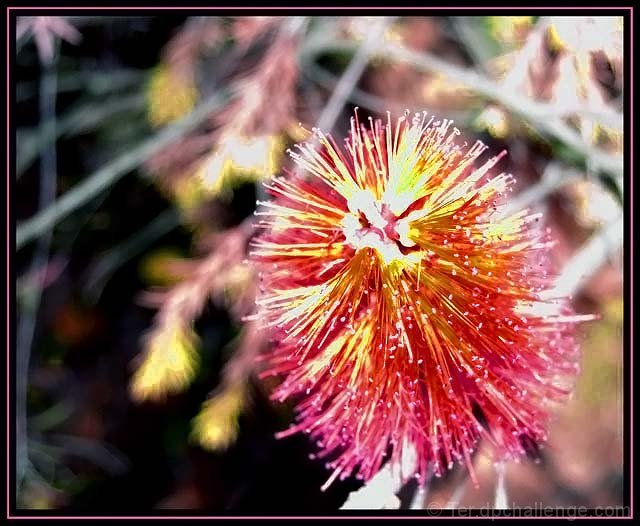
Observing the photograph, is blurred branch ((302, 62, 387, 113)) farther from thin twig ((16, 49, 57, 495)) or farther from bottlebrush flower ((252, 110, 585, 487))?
bottlebrush flower ((252, 110, 585, 487))

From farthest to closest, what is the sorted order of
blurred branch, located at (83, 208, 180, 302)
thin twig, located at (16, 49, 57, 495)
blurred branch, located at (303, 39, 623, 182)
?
blurred branch, located at (83, 208, 180, 302) < thin twig, located at (16, 49, 57, 495) < blurred branch, located at (303, 39, 623, 182)

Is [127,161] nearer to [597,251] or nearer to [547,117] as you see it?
[547,117]

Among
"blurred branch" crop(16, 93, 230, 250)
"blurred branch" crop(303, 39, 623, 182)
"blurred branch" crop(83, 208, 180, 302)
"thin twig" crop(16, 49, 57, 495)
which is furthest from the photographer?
"blurred branch" crop(83, 208, 180, 302)

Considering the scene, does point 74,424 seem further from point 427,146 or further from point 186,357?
point 427,146

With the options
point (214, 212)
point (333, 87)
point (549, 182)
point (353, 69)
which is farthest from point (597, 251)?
point (214, 212)

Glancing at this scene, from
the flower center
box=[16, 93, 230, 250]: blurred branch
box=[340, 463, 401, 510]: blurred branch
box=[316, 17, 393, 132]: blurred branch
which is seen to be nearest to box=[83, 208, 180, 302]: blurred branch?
box=[16, 93, 230, 250]: blurred branch

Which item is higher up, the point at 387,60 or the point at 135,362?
the point at 387,60

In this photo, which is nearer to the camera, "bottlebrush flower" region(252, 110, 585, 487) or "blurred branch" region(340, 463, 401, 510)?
"bottlebrush flower" region(252, 110, 585, 487)
